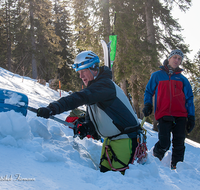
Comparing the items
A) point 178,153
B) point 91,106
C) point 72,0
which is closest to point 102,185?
point 91,106

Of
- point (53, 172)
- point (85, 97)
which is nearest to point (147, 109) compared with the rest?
point (85, 97)

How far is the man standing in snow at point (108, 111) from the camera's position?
238cm

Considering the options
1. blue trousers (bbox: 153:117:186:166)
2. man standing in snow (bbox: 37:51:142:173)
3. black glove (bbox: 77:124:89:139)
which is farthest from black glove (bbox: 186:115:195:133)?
black glove (bbox: 77:124:89:139)

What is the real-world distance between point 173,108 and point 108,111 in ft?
5.26

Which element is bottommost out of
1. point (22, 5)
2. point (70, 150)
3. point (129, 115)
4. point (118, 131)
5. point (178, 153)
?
point (178, 153)

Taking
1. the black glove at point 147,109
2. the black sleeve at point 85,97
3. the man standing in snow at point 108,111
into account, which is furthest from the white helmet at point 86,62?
the black glove at point 147,109

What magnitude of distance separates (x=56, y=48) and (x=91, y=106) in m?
20.4

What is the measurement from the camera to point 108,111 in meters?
2.56

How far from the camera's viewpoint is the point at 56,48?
21.8 metres

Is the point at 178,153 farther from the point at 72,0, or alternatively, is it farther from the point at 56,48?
the point at 56,48

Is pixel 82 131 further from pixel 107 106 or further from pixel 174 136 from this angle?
pixel 174 136

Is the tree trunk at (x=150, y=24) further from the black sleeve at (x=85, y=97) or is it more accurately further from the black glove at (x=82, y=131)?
the black sleeve at (x=85, y=97)

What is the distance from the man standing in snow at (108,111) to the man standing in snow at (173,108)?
1.10 m

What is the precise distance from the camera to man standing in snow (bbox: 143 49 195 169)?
353 centimetres
